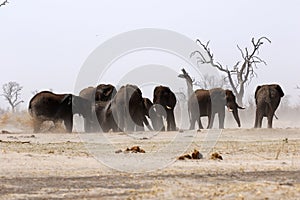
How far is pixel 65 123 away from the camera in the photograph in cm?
3241

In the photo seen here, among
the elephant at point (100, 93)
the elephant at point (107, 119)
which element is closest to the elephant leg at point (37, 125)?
the elephant at point (107, 119)

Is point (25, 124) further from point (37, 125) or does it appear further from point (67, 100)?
point (67, 100)

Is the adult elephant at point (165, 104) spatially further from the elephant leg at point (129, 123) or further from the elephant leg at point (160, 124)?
the elephant leg at point (129, 123)

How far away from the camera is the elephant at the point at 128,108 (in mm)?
31703

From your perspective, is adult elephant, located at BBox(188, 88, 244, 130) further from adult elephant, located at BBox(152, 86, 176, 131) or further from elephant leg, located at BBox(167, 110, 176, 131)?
adult elephant, located at BBox(152, 86, 176, 131)

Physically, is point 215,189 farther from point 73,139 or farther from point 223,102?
point 223,102

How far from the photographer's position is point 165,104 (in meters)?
34.3

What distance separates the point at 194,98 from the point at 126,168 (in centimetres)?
2166

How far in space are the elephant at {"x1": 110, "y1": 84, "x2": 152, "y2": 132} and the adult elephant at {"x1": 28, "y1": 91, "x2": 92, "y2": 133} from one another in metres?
1.90

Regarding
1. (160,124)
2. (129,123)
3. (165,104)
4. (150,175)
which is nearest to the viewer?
(150,175)

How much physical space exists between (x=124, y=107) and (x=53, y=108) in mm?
3480

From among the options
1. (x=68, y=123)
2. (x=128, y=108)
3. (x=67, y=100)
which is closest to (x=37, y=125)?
(x=68, y=123)

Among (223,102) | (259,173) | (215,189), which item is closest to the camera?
(215,189)

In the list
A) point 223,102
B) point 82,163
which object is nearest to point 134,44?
point 82,163
